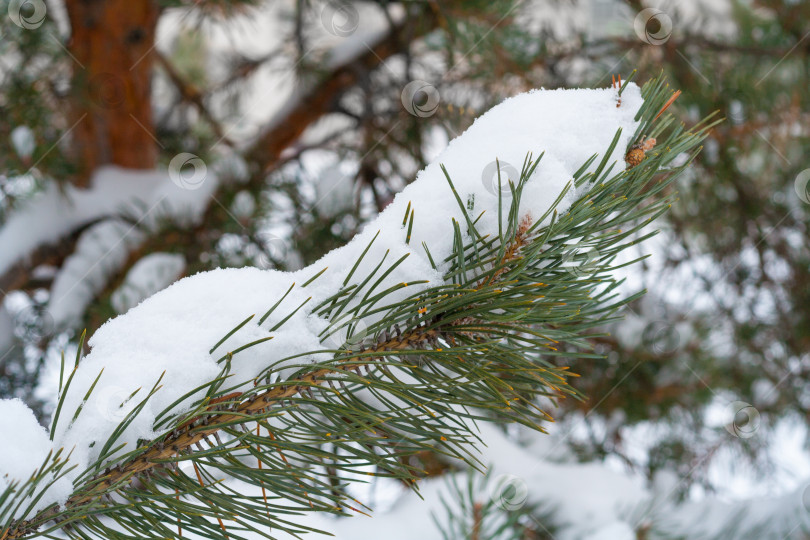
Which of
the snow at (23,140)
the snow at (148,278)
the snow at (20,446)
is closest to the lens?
the snow at (20,446)

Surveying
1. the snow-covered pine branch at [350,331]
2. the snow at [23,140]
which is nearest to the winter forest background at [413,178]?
the snow at [23,140]

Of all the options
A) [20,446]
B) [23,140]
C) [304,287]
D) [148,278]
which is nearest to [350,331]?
[304,287]

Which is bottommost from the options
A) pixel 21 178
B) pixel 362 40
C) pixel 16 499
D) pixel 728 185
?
pixel 16 499

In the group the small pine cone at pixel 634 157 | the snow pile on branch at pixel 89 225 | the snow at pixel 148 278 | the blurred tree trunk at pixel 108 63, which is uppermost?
the blurred tree trunk at pixel 108 63

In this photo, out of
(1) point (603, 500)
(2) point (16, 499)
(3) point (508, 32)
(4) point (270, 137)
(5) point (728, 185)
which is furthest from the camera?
(4) point (270, 137)

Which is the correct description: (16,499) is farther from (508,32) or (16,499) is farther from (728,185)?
(728,185)

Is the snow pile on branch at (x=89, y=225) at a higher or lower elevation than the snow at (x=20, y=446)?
higher

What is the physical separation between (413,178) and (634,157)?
72cm

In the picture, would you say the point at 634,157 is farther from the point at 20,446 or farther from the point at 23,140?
the point at 23,140

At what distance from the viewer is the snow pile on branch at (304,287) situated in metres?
0.32

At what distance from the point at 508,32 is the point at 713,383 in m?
0.95

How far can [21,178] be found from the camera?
1.01 metres

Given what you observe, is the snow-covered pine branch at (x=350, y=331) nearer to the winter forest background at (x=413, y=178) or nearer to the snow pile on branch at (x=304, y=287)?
the snow pile on branch at (x=304, y=287)

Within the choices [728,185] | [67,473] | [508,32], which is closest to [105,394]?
[67,473]
